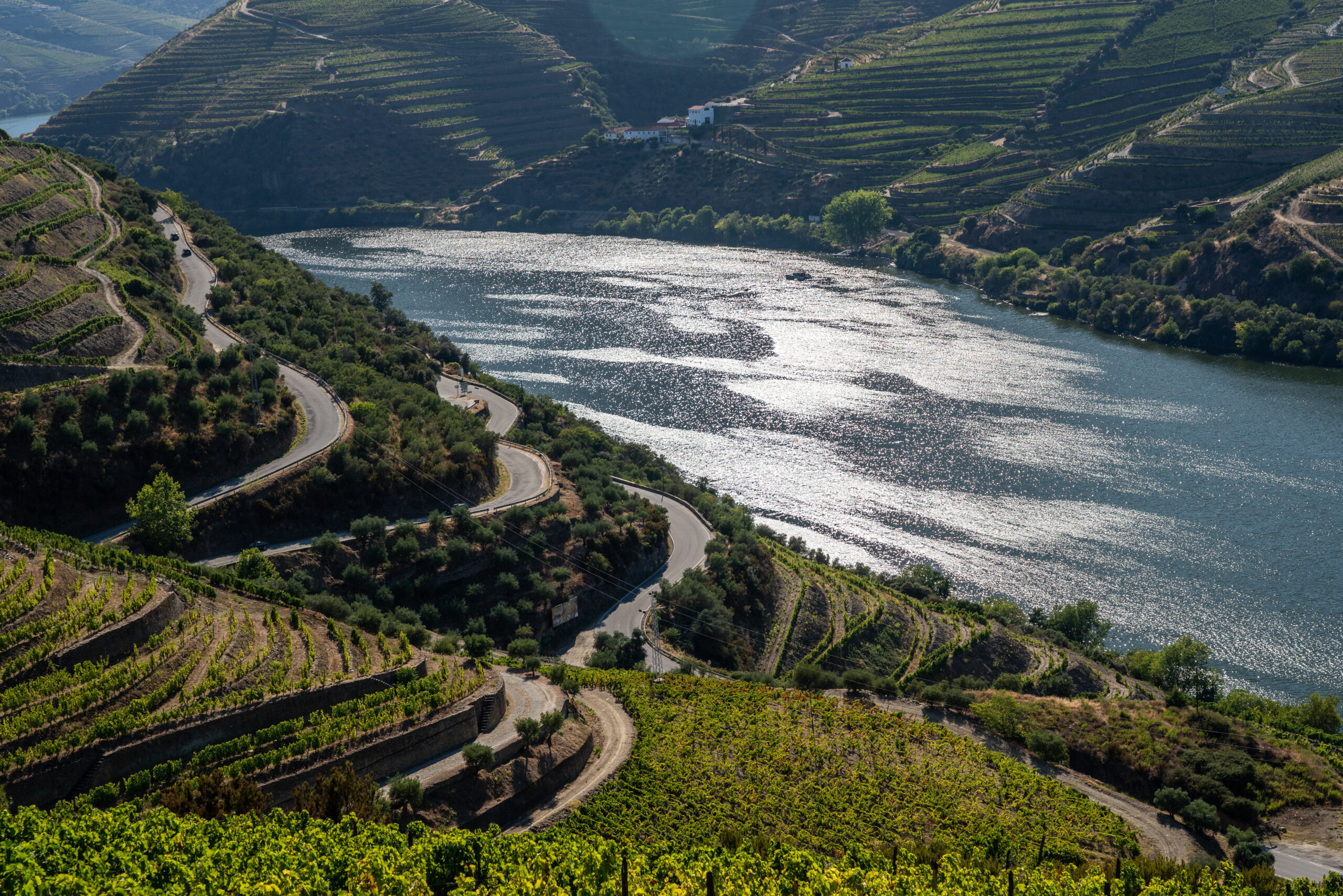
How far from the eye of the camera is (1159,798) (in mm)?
44469

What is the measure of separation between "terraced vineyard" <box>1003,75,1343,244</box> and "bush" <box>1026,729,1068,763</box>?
409ft

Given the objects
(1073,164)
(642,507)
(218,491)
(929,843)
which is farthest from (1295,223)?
(218,491)

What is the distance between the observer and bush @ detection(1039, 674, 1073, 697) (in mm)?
57250

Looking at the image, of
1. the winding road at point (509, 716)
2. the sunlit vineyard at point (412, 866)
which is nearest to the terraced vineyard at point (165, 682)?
the winding road at point (509, 716)

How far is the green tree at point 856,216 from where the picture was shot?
173 m

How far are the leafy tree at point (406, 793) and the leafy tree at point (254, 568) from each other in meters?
18.3

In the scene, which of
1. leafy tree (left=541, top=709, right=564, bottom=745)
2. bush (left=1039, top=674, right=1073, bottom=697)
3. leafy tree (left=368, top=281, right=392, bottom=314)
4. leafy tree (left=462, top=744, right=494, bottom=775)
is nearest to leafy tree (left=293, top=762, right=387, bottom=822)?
leafy tree (left=462, top=744, right=494, bottom=775)

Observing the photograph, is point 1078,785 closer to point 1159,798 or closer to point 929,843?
point 1159,798

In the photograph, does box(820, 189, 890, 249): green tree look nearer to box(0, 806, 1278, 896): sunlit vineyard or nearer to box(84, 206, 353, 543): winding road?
box(84, 206, 353, 543): winding road

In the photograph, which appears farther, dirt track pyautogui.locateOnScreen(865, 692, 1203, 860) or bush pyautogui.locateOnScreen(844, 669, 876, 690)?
bush pyautogui.locateOnScreen(844, 669, 876, 690)

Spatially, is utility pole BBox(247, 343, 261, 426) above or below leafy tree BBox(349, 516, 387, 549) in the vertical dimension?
above

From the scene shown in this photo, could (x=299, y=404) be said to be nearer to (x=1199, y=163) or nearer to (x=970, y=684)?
(x=970, y=684)

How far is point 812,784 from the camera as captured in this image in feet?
136

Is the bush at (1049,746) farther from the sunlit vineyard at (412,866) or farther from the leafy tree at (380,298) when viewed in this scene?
the leafy tree at (380,298)
